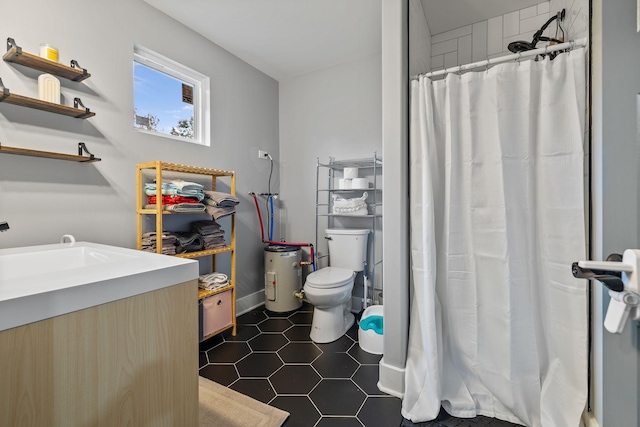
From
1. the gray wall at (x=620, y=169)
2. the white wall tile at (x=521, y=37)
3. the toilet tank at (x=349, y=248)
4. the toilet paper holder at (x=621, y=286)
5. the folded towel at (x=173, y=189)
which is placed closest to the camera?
the toilet paper holder at (x=621, y=286)

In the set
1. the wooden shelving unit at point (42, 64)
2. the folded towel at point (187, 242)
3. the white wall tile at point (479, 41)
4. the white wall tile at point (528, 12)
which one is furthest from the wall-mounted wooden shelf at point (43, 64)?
the white wall tile at point (528, 12)

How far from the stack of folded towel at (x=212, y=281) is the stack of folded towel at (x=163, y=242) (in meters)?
0.34

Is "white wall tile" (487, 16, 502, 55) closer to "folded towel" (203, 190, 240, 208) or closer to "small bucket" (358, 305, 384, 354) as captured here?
"small bucket" (358, 305, 384, 354)

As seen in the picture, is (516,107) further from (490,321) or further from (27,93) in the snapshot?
(27,93)

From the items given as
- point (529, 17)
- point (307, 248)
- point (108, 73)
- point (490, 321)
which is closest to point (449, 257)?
point (490, 321)

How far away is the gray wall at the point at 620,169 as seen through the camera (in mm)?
714

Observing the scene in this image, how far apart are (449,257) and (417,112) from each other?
2.70 ft

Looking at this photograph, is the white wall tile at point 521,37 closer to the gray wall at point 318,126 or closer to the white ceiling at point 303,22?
the white ceiling at point 303,22

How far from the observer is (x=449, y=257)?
1480 mm

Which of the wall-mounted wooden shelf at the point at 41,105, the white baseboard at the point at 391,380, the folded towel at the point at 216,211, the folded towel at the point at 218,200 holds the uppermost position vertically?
the wall-mounted wooden shelf at the point at 41,105

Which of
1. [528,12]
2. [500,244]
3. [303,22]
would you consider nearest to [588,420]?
[500,244]

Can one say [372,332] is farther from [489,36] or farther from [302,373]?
[489,36]

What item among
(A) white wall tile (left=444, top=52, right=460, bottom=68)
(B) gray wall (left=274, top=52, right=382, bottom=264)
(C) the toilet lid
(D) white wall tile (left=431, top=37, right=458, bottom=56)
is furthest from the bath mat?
(D) white wall tile (left=431, top=37, right=458, bottom=56)

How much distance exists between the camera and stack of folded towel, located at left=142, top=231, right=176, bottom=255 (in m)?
1.88
